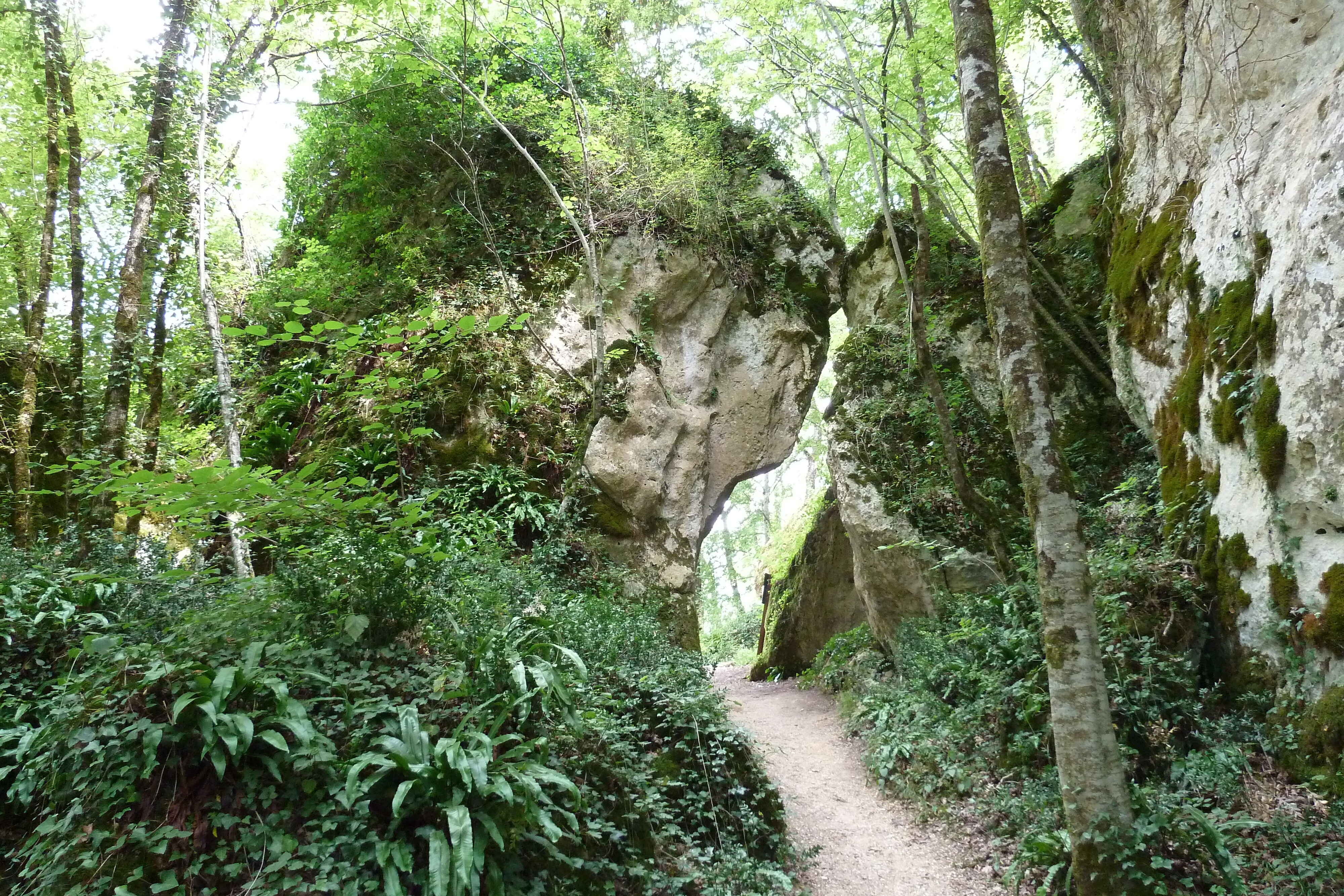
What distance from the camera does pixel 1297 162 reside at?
14.8ft

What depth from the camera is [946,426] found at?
7441 mm

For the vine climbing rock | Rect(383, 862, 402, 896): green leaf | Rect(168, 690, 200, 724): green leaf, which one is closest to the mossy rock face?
Rect(383, 862, 402, 896): green leaf

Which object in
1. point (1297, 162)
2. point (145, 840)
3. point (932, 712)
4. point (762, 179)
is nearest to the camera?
point (145, 840)

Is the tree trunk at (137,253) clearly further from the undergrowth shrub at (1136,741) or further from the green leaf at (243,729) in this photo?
the undergrowth shrub at (1136,741)

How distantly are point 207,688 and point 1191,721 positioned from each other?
619 cm

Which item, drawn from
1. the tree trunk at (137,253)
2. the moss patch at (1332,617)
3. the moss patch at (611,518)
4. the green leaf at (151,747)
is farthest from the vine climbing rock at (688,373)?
the moss patch at (1332,617)

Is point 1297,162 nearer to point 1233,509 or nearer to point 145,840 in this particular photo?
point 1233,509

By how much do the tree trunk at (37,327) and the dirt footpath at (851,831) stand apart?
7442mm

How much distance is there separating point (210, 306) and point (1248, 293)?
10.2m

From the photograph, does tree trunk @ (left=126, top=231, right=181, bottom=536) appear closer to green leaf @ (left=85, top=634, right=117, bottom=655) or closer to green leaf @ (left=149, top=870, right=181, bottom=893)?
green leaf @ (left=85, top=634, right=117, bottom=655)

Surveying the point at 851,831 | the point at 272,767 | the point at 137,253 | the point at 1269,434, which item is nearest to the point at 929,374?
the point at 1269,434

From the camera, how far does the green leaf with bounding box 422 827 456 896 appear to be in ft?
9.21

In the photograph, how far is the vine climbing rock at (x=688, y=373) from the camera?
10.3 meters

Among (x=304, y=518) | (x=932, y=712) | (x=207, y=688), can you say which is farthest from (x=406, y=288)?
(x=932, y=712)
